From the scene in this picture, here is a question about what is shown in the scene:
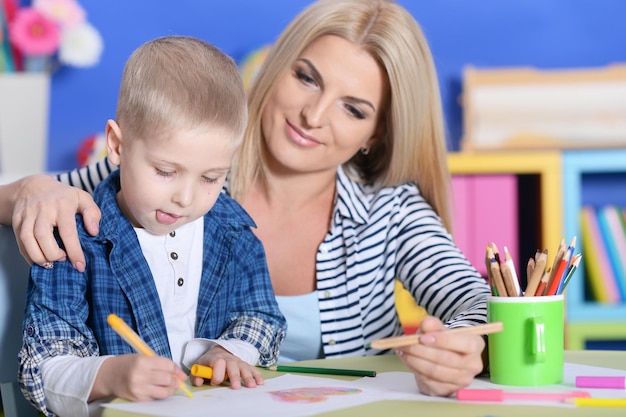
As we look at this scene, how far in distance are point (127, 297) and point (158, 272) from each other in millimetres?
65

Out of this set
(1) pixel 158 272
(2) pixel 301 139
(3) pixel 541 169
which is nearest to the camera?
(1) pixel 158 272

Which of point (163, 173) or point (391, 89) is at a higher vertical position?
point (391, 89)

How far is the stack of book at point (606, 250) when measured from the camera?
2867mm

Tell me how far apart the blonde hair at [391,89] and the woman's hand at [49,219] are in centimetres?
49

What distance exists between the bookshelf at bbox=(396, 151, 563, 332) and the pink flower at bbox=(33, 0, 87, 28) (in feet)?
4.14

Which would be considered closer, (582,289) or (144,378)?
(144,378)

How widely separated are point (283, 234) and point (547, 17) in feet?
5.83

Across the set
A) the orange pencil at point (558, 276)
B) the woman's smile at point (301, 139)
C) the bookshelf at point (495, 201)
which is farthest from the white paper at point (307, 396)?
the bookshelf at point (495, 201)

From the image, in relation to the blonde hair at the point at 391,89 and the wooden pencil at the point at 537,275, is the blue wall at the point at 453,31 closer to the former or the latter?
the blonde hair at the point at 391,89

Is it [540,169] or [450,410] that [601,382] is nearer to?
[450,410]

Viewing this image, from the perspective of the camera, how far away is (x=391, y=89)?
1.68m

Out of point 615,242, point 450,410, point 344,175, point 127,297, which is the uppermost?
point 344,175

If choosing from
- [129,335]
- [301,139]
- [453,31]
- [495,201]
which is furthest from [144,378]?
[453,31]

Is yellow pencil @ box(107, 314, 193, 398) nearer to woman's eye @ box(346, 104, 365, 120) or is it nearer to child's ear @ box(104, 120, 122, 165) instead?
child's ear @ box(104, 120, 122, 165)
